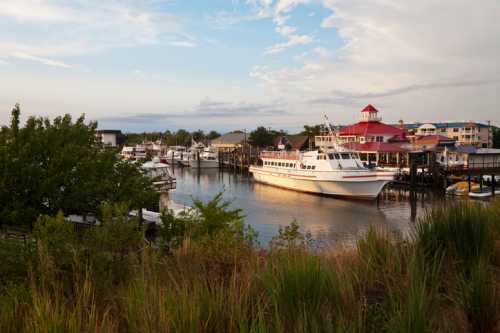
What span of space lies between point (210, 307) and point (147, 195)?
39.7 feet

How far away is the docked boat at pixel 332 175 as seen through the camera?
135 feet

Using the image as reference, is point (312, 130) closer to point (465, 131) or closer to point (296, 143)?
point (296, 143)

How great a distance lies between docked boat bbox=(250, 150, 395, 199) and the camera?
4128 centimetres

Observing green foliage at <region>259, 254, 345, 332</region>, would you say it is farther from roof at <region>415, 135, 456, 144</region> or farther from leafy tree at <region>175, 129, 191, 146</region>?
leafy tree at <region>175, 129, 191, 146</region>

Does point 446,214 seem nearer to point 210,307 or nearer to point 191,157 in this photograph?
point 210,307

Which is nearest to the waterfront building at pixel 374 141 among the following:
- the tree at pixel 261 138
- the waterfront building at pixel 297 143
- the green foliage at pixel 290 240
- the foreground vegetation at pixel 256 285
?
the waterfront building at pixel 297 143

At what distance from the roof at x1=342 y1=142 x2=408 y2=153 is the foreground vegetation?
56.9 metres

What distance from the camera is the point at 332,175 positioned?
43.4 meters

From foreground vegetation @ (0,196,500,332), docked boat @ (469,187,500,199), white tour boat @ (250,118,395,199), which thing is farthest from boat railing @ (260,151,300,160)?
foreground vegetation @ (0,196,500,332)

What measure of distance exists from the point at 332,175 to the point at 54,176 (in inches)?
1304

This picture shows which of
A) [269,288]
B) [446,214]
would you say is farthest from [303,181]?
[269,288]

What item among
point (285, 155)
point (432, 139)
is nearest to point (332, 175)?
point (285, 155)

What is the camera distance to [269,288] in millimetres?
4559

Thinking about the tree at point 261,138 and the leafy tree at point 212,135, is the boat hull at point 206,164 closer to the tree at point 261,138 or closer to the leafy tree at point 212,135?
the tree at point 261,138
